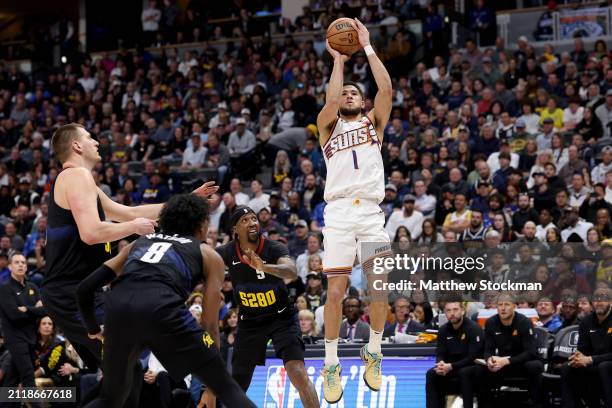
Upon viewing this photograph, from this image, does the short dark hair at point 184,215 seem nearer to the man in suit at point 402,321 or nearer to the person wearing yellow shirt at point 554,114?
the man in suit at point 402,321

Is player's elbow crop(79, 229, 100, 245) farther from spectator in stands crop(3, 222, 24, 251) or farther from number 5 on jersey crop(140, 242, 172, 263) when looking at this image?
spectator in stands crop(3, 222, 24, 251)

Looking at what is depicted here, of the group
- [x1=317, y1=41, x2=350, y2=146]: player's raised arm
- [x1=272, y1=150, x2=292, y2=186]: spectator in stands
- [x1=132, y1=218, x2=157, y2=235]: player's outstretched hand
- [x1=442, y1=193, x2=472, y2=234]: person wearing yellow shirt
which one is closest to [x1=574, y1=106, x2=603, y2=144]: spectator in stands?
[x1=442, y1=193, x2=472, y2=234]: person wearing yellow shirt

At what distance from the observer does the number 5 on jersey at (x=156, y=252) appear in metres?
6.52

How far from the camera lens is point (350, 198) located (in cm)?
868

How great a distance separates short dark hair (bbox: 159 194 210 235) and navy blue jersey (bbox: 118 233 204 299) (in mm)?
65

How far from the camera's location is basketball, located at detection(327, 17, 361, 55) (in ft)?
28.8

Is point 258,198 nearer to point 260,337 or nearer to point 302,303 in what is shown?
point 302,303

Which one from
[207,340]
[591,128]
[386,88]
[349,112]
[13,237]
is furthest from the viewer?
[13,237]

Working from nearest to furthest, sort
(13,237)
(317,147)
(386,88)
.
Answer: (386,88), (317,147), (13,237)

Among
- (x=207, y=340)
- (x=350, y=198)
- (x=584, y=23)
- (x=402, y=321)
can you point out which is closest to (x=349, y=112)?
(x=350, y=198)

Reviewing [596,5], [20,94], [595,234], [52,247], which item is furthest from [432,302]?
[20,94]

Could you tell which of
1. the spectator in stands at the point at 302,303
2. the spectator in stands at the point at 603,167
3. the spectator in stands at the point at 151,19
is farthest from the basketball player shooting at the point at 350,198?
the spectator in stands at the point at 151,19

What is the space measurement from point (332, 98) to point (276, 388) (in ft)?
17.4

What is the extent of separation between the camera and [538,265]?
47.0ft
